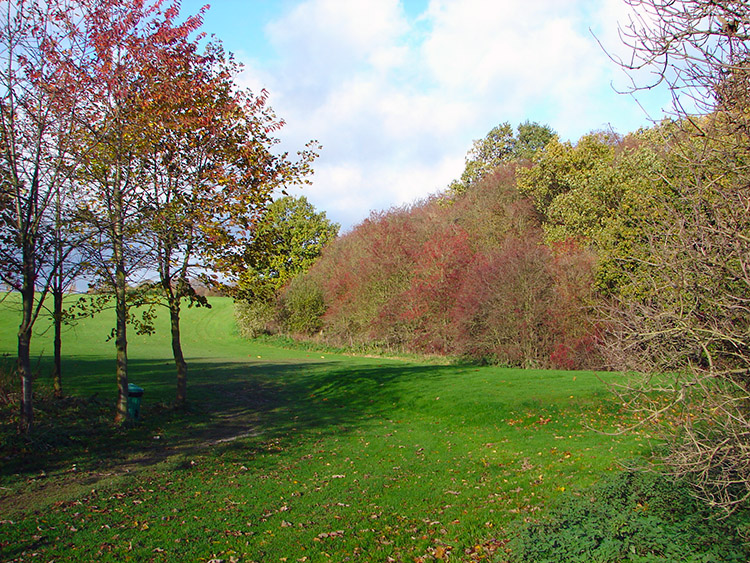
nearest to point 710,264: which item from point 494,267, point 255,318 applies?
point 494,267

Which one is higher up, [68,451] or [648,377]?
[648,377]

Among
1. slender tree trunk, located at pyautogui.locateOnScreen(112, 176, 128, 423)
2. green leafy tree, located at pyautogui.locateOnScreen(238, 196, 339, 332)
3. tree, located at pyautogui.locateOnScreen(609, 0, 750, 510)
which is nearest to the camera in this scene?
tree, located at pyautogui.locateOnScreen(609, 0, 750, 510)

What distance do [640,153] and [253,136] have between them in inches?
805

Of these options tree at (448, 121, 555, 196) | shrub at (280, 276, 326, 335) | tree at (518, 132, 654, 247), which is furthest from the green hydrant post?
tree at (448, 121, 555, 196)

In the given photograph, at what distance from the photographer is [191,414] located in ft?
48.7

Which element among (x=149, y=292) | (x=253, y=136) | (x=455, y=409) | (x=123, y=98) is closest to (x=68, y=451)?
(x=149, y=292)

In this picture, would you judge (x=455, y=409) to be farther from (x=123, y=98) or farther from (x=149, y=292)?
(x=123, y=98)

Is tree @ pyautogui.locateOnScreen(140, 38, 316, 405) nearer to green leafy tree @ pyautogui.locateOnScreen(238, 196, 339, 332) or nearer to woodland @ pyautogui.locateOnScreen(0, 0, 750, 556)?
woodland @ pyautogui.locateOnScreen(0, 0, 750, 556)

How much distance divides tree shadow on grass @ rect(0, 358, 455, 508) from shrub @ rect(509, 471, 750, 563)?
6887 millimetres

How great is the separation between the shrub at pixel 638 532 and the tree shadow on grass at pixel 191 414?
271 inches

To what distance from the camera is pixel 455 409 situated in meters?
15.3

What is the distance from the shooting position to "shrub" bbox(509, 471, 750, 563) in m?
4.90

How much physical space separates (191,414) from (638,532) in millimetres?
12294

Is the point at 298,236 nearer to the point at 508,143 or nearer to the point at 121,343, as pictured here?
the point at 508,143
